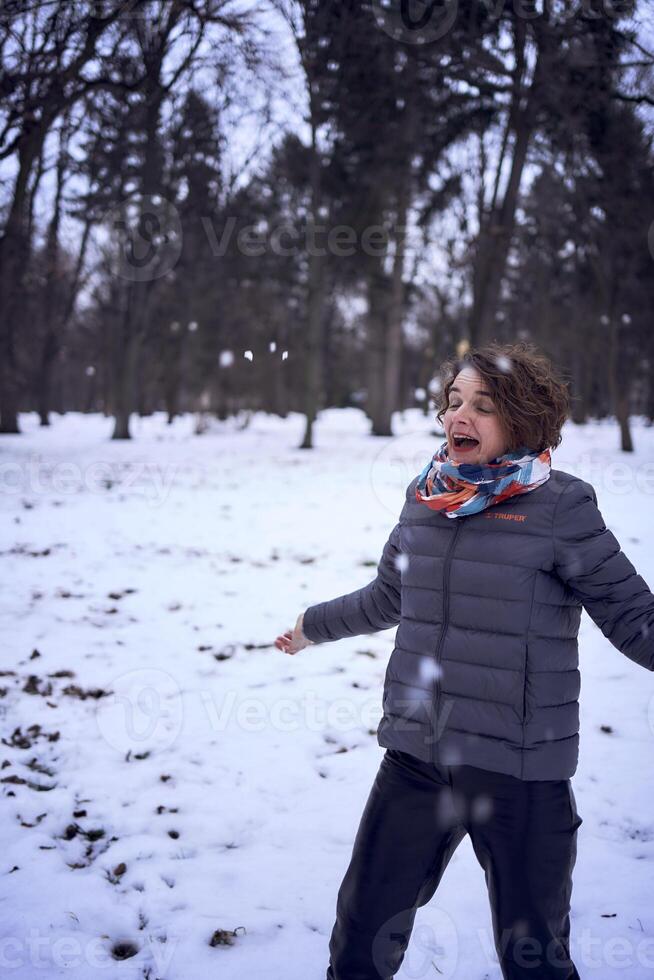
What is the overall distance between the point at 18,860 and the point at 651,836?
9.30 ft

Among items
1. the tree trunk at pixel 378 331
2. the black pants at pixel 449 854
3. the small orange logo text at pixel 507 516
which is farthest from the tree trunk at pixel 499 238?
the black pants at pixel 449 854

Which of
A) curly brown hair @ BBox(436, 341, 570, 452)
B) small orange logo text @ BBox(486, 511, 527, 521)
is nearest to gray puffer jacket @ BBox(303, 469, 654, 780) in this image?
small orange logo text @ BBox(486, 511, 527, 521)

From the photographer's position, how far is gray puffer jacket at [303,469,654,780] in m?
1.73

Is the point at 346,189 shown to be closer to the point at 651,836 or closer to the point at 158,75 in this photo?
the point at 158,75

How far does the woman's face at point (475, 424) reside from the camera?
1.91 m

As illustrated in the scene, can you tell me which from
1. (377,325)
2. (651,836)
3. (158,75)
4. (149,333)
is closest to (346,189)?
(377,325)

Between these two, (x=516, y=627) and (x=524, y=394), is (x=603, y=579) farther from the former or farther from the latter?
(x=524, y=394)

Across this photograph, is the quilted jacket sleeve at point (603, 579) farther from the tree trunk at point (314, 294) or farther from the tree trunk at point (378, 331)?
the tree trunk at point (378, 331)

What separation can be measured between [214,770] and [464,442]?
2.47 m

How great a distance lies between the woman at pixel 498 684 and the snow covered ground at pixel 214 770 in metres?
0.81

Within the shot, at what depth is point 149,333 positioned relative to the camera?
27.5 m

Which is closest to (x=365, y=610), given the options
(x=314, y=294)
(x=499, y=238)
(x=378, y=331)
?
(x=499, y=238)

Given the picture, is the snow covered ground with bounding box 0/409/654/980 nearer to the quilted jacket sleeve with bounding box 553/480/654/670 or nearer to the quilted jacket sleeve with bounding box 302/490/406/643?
the quilted jacket sleeve with bounding box 302/490/406/643

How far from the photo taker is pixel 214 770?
348 cm
